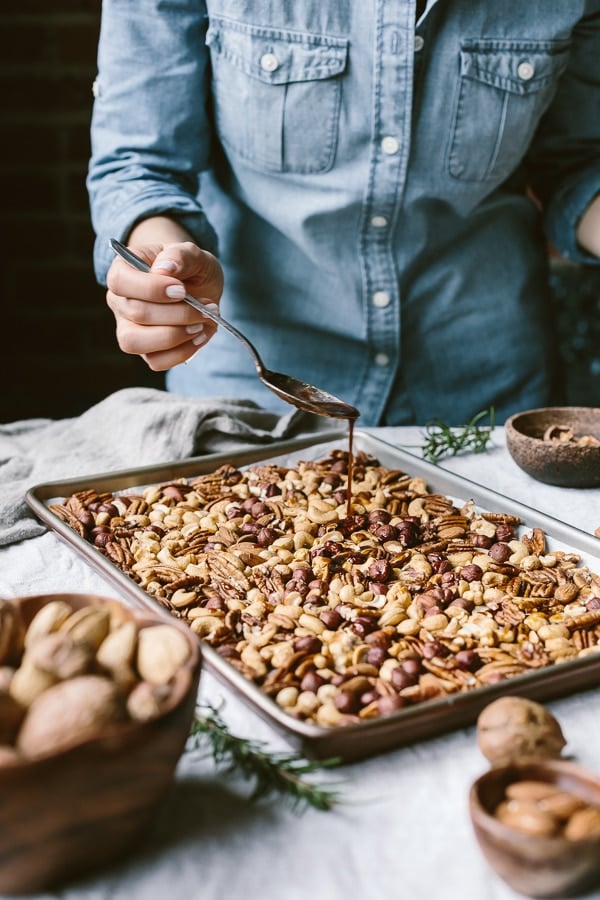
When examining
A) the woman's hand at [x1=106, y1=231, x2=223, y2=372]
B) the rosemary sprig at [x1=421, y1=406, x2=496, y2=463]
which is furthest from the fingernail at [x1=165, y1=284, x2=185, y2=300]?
the rosemary sprig at [x1=421, y1=406, x2=496, y2=463]

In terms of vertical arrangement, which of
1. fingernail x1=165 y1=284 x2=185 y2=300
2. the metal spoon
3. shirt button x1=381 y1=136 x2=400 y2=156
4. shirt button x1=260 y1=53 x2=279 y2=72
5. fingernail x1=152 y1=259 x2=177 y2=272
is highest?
shirt button x1=260 y1=53 x2=279 y2=72

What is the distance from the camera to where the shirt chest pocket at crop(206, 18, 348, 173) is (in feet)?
5.10

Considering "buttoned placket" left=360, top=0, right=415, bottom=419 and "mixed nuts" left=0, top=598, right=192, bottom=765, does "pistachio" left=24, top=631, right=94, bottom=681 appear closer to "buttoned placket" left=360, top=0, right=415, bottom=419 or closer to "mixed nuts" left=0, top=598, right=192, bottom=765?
"mixed nuts" left=0, top=598, right=192, bottom=765

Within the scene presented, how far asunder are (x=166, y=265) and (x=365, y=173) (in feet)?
1.59

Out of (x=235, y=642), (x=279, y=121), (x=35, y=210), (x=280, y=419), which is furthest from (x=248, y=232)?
(x=35, y=210)

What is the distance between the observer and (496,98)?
1.64m

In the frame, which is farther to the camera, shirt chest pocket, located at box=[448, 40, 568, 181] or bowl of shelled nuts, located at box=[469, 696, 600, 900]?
shirt chest pocket, located at box=[448, 40, 568, 181]

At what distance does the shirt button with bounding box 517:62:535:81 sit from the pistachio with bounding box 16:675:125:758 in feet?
4.37

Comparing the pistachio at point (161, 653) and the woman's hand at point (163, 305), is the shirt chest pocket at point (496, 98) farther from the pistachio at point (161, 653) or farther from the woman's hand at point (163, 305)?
the pistachio at point (161, 653)

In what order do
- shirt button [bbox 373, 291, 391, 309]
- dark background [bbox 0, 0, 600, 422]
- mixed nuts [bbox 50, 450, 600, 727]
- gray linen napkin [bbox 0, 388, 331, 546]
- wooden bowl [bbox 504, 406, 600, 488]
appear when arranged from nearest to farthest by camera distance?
mixed nuts [bbox 50, 450, 600, 727] → wooden bowl [bbox 504, 406, 600, 488] → gray linen napkin [bbox 0, 388, 331, 546] → shirt button [bbox 373, 291, 391, 309] → dark background [bbox 0, 0, 600, 422]

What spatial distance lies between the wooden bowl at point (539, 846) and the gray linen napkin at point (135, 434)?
875 mm

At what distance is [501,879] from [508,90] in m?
1.33

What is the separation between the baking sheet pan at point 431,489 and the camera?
759 millimetres

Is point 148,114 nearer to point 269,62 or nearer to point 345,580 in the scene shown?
point 269,62
